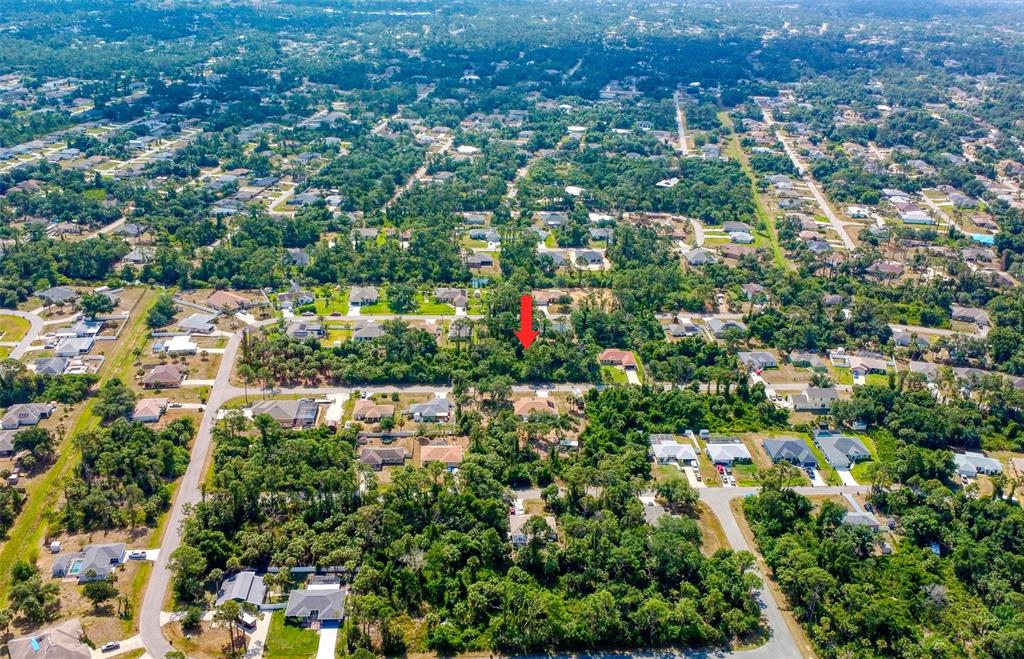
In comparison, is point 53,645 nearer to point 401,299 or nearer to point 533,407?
point 533,407

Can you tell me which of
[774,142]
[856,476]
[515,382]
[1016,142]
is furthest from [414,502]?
[1016,142]

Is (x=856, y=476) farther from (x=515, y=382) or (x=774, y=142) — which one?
(x=774, y=142)

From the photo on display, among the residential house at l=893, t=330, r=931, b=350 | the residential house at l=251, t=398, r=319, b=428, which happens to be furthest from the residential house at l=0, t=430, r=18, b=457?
the residential house at l=893, t=330, r=931, b=350

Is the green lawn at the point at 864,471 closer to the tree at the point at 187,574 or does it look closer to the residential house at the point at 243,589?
the residential house at the point at 243,589

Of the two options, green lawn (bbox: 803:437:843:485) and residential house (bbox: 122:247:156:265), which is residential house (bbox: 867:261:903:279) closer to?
green lawn (bbox: 803:437:843:485)

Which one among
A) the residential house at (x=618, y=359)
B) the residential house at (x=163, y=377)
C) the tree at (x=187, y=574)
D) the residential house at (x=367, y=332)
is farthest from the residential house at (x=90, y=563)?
the residential house at (x=618, y=359)

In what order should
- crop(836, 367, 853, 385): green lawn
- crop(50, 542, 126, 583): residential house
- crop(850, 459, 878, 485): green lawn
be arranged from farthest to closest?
crop(836, 367, 853, 385): green lawn
crop(850, 459, 878, 485): green lawn
crop(50, 542, 126, 583): residential house

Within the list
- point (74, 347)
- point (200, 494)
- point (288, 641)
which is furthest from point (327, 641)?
point (74, 347)
